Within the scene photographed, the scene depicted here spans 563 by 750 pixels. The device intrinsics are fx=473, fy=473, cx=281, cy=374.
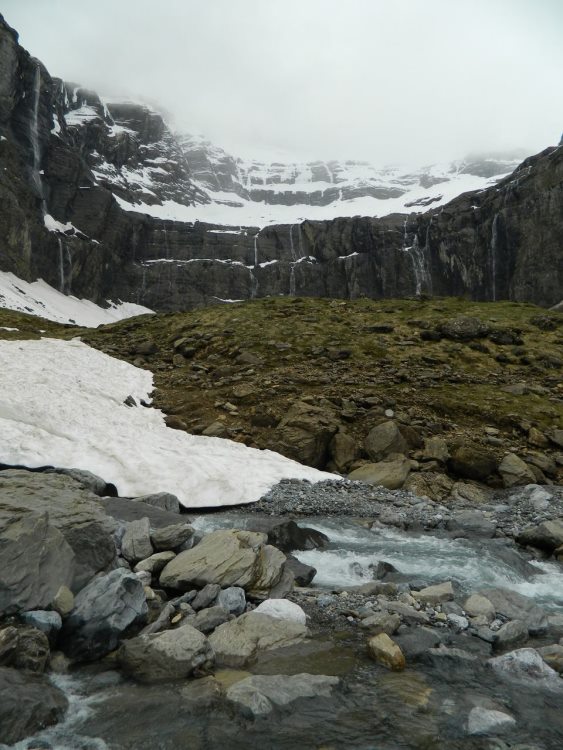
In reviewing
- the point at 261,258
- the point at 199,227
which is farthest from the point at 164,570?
the point at 199,227

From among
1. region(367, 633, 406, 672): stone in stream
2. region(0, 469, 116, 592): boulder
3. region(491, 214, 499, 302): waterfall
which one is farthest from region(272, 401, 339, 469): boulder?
region(491, 214, 499, 302): waterfall

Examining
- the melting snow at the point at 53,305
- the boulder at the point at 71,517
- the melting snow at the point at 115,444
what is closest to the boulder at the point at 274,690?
the boulder at the point at 71,517

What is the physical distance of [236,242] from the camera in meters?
150

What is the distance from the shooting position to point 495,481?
19.8m

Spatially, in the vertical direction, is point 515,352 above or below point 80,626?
above

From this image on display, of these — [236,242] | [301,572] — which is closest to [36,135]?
[236,242]

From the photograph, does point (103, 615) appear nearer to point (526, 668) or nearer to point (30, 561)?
point (30, 561)

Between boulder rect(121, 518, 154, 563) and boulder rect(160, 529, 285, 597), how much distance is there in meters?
0.85

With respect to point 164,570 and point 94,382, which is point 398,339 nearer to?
point 94,382

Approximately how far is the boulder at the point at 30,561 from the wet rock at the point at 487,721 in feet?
18.9

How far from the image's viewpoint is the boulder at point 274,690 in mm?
5590

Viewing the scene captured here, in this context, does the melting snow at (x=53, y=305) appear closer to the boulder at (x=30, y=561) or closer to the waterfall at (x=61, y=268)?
the waterfall at (x=61, y=268)

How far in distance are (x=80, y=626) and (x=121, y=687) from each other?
1.12 meters

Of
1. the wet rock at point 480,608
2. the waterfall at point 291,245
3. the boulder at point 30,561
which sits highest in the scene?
the waterfall at point 291,245
